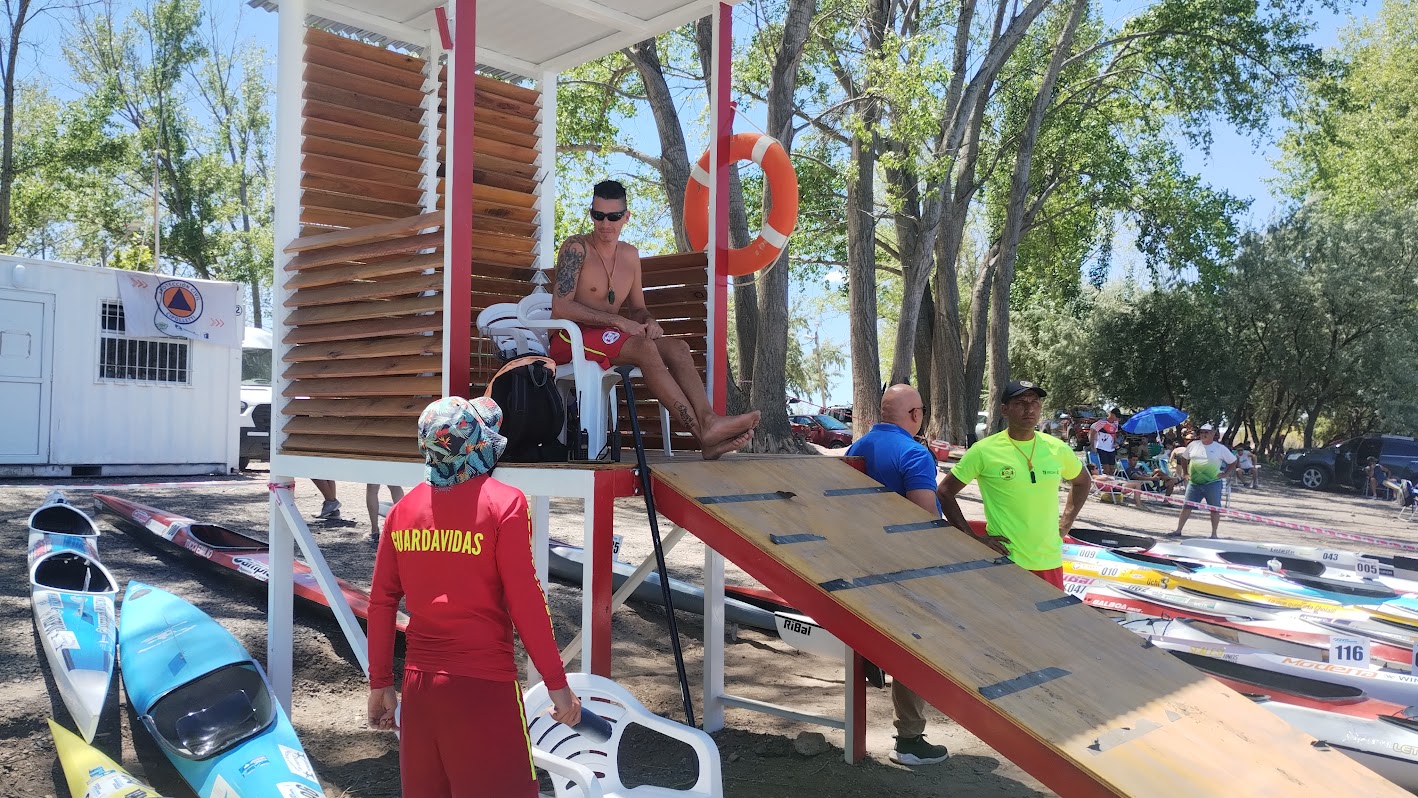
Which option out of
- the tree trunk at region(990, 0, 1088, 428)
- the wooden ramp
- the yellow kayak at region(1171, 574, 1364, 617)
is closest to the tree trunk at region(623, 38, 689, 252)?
the yellow kayak at region(1171, 574, 1364, 617)

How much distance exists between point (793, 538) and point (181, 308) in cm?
1362

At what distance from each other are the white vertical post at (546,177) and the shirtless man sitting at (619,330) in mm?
1736

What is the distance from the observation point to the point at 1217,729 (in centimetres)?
361

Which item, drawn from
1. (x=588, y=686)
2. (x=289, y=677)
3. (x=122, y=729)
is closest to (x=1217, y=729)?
(x=588, y=686)

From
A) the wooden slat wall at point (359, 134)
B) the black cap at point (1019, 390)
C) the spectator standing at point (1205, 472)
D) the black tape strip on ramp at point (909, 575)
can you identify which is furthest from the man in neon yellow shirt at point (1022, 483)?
the spectator standing at point (1205, 472)

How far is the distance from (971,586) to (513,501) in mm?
2215

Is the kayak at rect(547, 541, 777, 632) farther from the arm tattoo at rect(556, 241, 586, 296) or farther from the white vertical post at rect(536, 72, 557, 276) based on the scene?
the arm tattoo at rect(556, 241, 586, 296)

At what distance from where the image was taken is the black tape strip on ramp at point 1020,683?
132 inches

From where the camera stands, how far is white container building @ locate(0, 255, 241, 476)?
44.3 ft

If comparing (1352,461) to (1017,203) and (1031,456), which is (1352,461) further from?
(1031,456)

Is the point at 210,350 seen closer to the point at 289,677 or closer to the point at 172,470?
the point at 172,470

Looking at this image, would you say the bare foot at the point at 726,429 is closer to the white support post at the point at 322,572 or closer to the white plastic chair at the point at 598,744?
the white plastic chair at the point at 598,744

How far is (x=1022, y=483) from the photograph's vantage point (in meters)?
5.36

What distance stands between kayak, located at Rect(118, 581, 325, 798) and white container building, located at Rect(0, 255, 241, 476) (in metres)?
8.84
